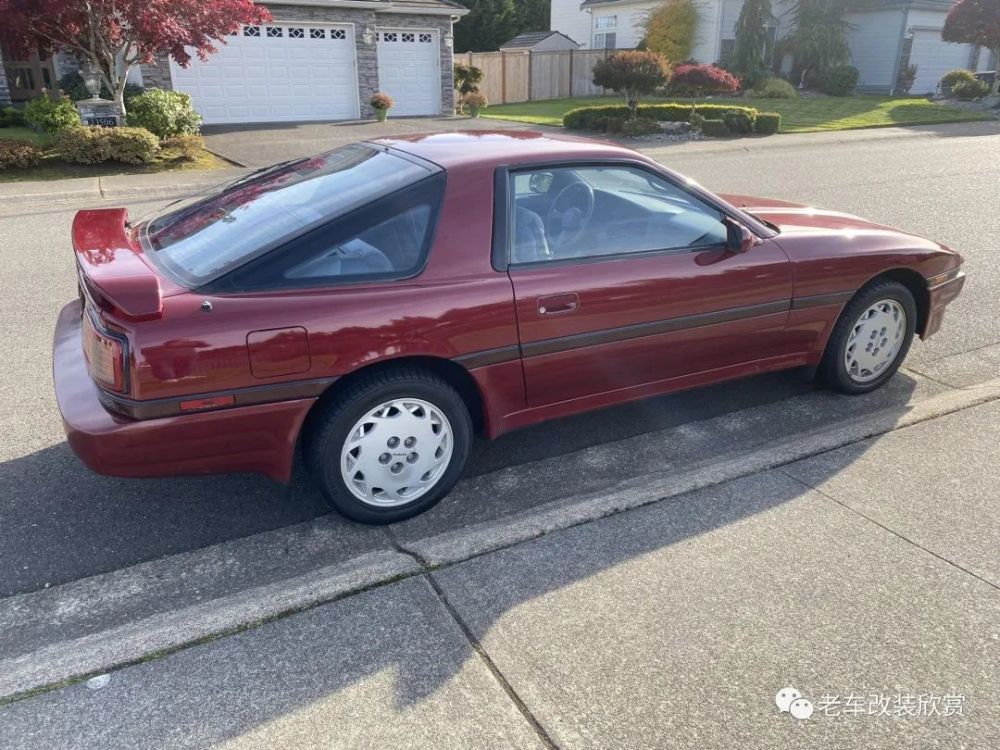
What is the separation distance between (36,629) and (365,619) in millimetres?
1108

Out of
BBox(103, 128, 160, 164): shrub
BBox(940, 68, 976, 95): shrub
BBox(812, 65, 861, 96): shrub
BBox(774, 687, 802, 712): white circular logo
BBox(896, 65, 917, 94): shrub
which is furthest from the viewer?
BBox(896, 65, 917, 94): shrub

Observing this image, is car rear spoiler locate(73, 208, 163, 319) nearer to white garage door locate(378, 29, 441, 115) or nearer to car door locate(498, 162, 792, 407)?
car door locate(498, 162, 792, 407)

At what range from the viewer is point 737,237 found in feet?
12.7

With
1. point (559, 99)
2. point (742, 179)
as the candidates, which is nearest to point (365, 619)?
point (742, 179)

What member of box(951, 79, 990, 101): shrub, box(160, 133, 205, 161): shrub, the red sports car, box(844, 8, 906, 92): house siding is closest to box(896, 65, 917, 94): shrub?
box(844, 8, 906, 92): house siding

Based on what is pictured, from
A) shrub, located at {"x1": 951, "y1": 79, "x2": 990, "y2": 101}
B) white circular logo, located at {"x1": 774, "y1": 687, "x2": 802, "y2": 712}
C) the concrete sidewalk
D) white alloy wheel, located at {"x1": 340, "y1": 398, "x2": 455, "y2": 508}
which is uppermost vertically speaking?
shrub, located at {"x1": 951, "y1": 79, "x2": 990, "y2": 101}

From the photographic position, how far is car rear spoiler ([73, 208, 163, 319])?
2.79 meters

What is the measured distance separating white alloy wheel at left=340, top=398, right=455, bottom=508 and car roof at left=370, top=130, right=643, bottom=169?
107cm

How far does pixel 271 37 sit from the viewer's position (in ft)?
68.4

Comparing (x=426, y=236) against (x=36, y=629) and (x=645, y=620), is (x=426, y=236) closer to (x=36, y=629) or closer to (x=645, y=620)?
(x=645, y=620)

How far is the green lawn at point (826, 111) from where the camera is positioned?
22406 mm

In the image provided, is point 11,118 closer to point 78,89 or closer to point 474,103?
point 78,89

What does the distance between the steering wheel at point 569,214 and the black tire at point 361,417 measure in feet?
2.82

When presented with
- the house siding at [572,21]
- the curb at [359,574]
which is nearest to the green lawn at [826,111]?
the house siding at [572,21]
